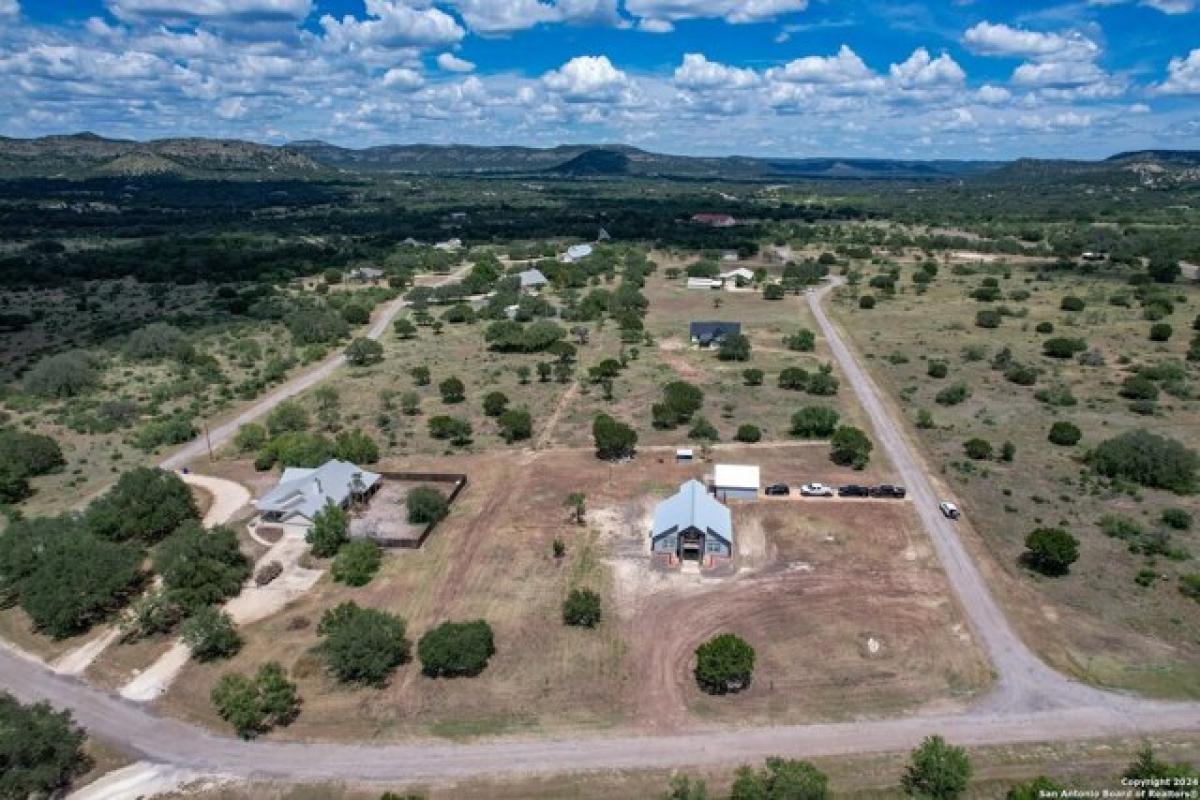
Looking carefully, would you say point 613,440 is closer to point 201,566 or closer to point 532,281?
point 201,566

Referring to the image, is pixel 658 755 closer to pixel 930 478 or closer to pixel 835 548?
pixel 835 548

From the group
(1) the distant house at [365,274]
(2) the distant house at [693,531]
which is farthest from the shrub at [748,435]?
(1) the distant house at [365,274]

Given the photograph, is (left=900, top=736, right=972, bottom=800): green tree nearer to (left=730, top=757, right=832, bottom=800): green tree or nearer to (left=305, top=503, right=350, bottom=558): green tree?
(left=730, top=757, right=832, bottom=800): green tree

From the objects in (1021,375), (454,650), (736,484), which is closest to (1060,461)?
(1021,375)

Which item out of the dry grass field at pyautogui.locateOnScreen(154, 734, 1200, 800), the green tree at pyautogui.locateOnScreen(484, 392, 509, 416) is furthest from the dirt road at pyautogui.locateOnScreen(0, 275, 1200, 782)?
the green tree at pyautogui.locateOnScreen(484, 392, 509, 416)

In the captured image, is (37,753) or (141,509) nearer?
(37,753)

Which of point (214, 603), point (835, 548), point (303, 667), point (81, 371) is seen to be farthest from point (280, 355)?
point (835, 548)
